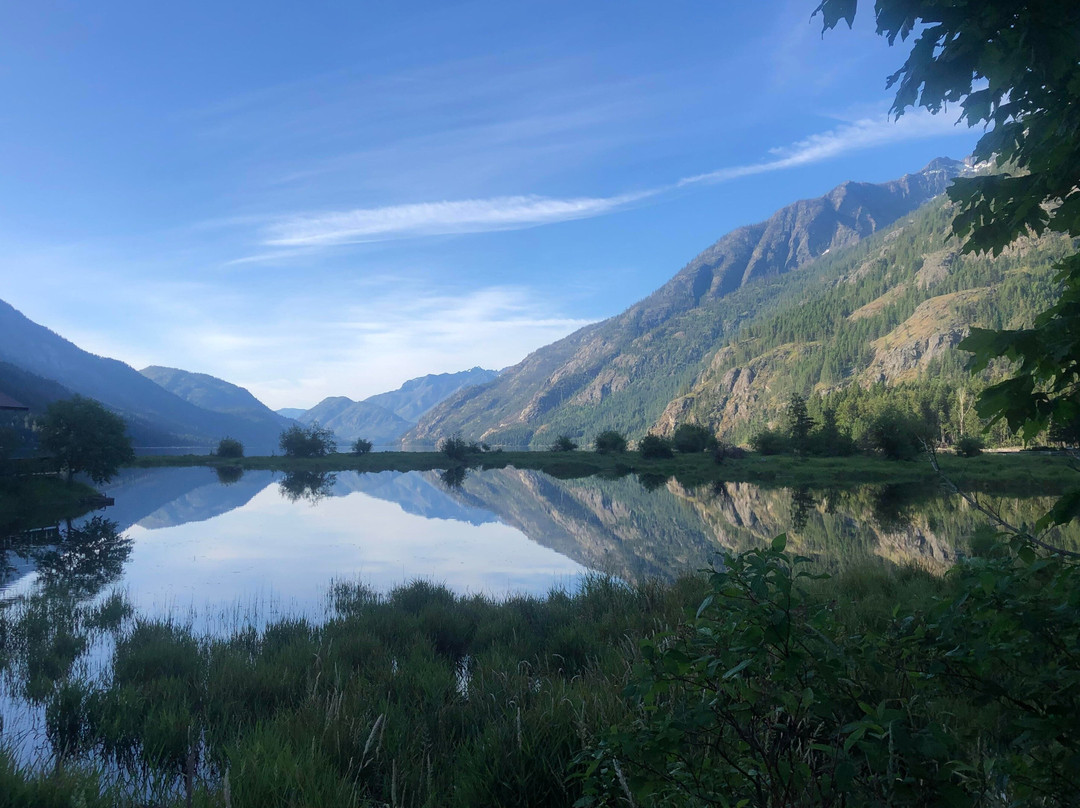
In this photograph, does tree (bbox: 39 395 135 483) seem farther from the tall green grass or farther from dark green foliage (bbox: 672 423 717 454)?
dark green foliage (bbox: 672 423 717 454)

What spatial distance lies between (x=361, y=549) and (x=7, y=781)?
18645 mm

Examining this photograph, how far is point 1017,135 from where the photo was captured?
383cm

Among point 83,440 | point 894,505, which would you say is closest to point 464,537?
point 894,505

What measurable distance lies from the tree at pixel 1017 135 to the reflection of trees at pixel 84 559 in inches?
711

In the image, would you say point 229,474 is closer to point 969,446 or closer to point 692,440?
point 692,440

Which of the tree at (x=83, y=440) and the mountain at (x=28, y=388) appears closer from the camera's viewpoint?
the tree at (x=83, y=440)

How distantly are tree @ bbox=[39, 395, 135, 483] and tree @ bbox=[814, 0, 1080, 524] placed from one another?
49850 millimetres

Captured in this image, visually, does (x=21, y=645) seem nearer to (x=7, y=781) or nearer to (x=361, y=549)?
(x=7, y=781)

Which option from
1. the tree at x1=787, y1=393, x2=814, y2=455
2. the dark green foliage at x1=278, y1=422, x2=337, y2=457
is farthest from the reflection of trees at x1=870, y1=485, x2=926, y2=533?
the dark green foliage at x1=278, y1=422, x2=337, y2=457

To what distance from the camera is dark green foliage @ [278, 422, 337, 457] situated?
95375mm

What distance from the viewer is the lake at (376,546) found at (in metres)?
12.1

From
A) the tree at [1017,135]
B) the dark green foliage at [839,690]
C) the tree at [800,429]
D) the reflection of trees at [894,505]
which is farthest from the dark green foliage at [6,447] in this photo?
the tree at [800,429]

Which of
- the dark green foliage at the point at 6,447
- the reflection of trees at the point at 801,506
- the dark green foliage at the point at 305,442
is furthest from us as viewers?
the dark green foliage at the point at 305,442

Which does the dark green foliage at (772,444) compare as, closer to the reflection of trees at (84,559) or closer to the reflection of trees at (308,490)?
the reflection of trees at (308,490)
